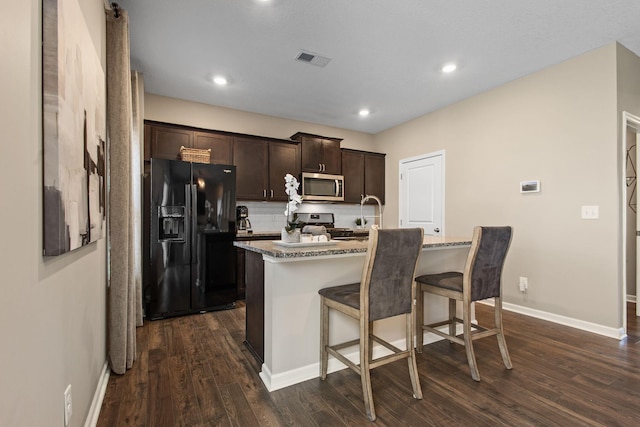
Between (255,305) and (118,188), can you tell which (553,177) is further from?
(118,188)

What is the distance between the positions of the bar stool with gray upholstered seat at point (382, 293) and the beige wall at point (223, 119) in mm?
3456

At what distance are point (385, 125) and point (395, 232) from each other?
4.06 metres

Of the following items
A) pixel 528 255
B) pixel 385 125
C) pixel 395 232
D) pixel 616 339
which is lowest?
pixel 616 339

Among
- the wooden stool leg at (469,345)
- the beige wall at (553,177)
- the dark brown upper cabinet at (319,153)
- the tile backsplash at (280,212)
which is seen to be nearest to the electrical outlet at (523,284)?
the beige wall at (553,177)

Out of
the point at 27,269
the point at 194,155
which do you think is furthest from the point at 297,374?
the point at 194,155

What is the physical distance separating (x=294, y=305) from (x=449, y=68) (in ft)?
9.74

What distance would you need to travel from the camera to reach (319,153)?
496cm

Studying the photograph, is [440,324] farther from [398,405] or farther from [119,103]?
[119,103]

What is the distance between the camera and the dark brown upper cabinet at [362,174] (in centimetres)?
532

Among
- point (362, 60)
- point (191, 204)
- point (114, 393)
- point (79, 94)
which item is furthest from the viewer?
point (191, 204)

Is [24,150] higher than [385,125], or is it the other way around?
[385,125]

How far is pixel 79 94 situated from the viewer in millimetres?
1286

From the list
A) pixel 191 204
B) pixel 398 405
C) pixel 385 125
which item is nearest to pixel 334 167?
pixel 385 125

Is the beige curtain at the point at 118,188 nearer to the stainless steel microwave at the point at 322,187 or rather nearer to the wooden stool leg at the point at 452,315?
the wooden stool leg at the point at 452,315
